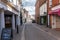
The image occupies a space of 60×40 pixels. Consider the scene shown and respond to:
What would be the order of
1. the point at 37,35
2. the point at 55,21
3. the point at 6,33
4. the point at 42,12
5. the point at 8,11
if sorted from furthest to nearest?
the point at 42,12 < the point at 55,21 < the point at 8,11 < the point at 37,35 < the point at 6,33

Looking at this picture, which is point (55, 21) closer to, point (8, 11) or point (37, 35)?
point (37, 35)

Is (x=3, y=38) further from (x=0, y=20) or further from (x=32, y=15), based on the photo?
(x=32, y=15)

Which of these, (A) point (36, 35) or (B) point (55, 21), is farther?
(B) point (55, 21)

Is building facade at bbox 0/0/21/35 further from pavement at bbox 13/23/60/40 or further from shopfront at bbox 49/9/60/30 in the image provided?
shopfront at bbox 49/9/60/30

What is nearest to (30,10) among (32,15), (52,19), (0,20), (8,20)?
(32,15)

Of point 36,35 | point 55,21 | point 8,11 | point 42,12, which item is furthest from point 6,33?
point 42,12

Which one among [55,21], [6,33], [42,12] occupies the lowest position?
[6,33]

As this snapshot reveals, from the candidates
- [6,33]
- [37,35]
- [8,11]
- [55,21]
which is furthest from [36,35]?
[55,21]

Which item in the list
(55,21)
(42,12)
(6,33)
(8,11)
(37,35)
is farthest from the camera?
(42,12)

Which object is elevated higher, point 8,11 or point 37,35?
point 8,11

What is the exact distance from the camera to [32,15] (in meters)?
165

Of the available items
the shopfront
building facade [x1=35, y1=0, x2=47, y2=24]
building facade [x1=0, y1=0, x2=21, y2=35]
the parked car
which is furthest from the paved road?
building facade [x1=35, y1=0, x2=47, y2=24]

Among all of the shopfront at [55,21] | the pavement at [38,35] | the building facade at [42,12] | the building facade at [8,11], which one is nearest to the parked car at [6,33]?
the building facade at [8,11]

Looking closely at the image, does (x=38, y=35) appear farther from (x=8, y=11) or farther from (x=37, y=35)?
(x=8, y=11)
